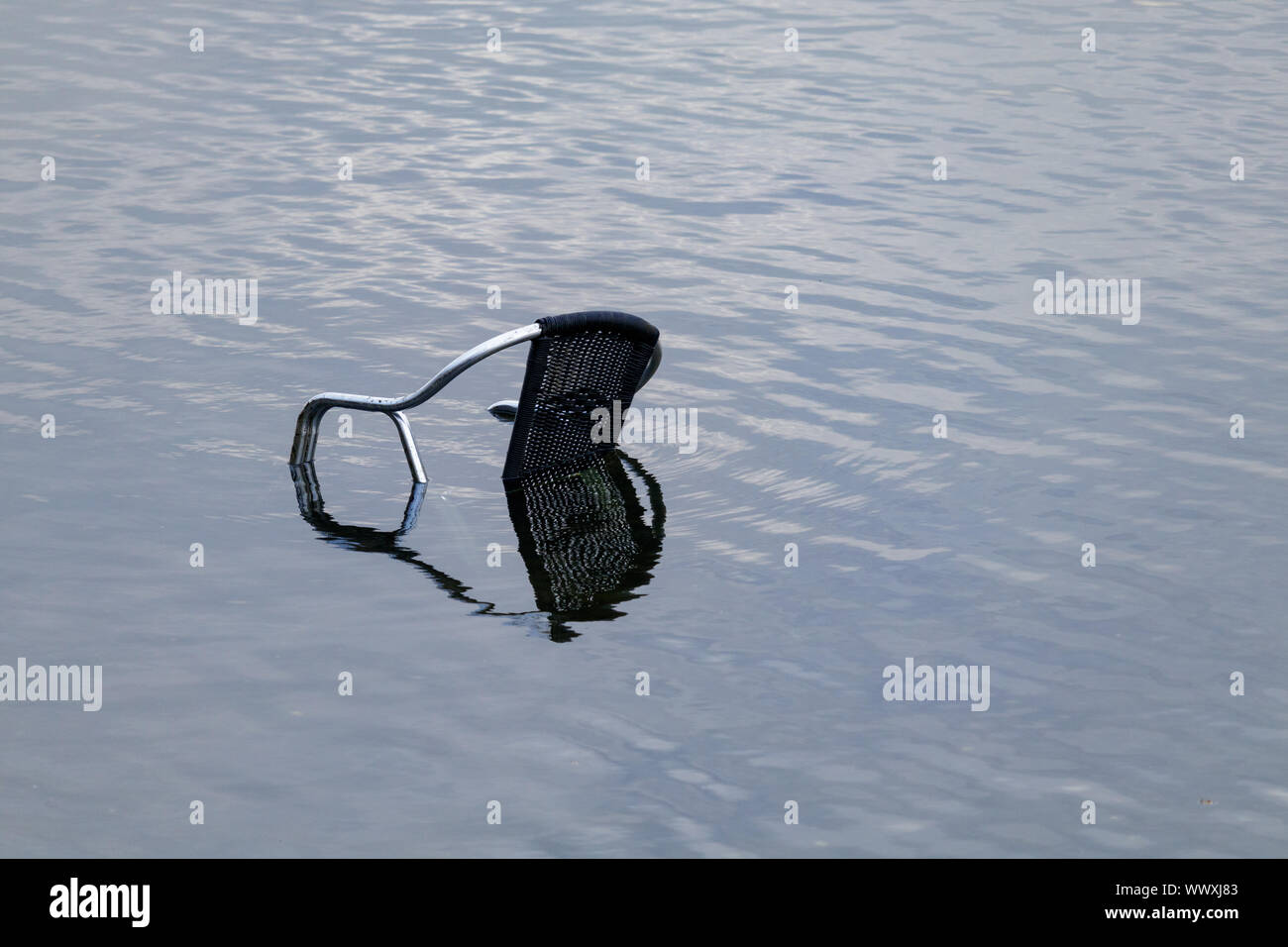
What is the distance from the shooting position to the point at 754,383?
39.4ft

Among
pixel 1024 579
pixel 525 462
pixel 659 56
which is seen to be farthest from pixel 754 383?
pixel 659 56

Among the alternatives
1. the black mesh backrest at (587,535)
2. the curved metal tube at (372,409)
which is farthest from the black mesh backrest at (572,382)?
the curved metal tube at (372,409)

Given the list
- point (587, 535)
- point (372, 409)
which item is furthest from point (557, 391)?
point (372, 409)

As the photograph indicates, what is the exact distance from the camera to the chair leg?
400 inches

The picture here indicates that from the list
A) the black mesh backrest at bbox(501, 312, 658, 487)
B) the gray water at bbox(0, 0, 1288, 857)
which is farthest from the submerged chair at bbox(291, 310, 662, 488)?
the gray water at bbox(0, 0, 1288, 857)

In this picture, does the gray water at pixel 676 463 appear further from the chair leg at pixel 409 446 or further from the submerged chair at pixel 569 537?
the chair leg at pixel 409 446

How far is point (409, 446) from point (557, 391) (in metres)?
1.07

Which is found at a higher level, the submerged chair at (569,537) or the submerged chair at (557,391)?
the submerged chair at (557,391)

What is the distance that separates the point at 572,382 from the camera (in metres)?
9.95

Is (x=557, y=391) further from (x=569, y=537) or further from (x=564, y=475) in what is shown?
(x=569, y=537)

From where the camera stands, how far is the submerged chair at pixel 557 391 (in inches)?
378

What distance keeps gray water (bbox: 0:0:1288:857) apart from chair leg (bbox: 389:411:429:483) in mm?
207
